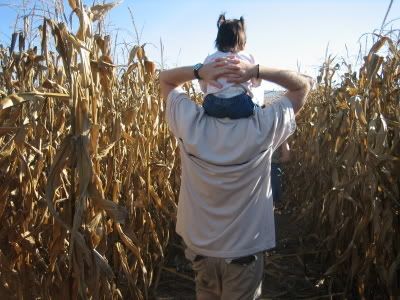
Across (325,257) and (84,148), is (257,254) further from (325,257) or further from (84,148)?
(325,257)

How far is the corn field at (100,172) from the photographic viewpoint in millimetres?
1521

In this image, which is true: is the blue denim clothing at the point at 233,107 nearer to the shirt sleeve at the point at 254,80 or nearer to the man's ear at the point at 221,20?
the shirt sleeve at the point at 254,80

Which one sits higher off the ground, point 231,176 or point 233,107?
point 233,107

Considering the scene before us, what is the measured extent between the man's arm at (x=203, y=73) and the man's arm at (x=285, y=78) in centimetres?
3

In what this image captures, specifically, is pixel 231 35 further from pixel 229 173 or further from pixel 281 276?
pixel 281 276

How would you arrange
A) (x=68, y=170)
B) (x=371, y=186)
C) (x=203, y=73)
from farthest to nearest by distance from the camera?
(x=371, y=186), (x=68, y=170), (x=203, y=73)

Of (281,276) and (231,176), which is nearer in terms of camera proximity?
(231,176)

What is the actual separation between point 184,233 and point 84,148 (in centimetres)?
52

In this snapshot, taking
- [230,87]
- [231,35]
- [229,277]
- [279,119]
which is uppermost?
[231,35]

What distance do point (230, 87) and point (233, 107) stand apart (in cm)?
10

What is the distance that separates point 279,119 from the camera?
5.06 feet

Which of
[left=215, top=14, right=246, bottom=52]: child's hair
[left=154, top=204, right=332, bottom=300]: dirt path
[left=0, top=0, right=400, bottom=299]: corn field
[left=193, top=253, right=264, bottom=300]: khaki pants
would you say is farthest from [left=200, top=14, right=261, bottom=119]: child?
[left=154, top=204, right=332, bottom=300]: dirt path

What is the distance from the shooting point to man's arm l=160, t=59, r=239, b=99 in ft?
4.97

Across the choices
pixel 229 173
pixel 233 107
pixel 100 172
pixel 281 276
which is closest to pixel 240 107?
pixel 233 107
